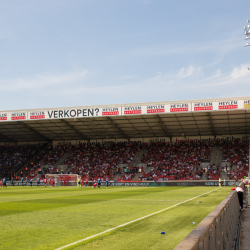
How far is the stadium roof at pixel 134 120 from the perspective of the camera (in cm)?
4422

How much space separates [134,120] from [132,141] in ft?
33.9

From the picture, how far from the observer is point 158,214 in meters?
13.2

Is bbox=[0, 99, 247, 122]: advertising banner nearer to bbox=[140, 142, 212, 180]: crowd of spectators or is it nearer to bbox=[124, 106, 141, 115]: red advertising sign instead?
bbox=[124, 106, 141, 115]: red advertising sign

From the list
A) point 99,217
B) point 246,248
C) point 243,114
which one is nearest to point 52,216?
point 99,217

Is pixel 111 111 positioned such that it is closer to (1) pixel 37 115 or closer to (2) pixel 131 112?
(2) pixel 131 112

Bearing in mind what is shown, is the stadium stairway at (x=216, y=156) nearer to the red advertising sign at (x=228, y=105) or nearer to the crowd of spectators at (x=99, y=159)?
the red advertising sign at (x=228, y=105)

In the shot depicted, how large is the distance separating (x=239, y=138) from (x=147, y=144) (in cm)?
1661

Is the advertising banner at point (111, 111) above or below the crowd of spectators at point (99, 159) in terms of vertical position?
above

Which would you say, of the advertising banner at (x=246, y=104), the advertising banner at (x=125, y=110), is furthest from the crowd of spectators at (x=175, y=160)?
the advertising banner at (x=246, y=104)

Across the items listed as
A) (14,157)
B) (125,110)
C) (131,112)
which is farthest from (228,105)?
(14,157)

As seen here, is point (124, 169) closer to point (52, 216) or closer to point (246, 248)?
point (52, 216)

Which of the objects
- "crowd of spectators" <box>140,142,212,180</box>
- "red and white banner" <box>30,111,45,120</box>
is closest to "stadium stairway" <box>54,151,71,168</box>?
"red and white banner" <box>30,111,45,120</box>

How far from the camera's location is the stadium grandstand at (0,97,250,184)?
46.4m

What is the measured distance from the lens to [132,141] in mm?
60938
